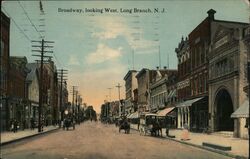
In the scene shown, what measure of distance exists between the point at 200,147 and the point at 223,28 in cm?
1483

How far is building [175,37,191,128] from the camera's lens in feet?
174

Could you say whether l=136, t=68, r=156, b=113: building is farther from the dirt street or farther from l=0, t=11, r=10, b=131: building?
the dirt street

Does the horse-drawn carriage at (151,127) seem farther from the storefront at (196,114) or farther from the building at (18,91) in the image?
the building at (18,91)

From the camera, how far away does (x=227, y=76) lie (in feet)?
122

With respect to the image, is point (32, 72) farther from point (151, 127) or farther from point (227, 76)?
point (227, 76)

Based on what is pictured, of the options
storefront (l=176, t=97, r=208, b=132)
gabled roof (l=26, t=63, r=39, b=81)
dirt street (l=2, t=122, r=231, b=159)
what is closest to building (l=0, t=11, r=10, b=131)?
gabled roof (l=26, t=63, r=39, b=81)

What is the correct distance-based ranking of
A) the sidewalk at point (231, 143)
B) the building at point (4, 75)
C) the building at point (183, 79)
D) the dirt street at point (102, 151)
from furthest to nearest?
the building at point (183, 79) < the building at point (4, 75) < the sidewalk at point (231, 143) < the dirt street at point (102, 151)

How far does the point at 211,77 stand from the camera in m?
42.4

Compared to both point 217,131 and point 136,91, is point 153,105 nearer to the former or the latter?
point 136,91

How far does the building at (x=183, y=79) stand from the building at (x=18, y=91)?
18724 mm

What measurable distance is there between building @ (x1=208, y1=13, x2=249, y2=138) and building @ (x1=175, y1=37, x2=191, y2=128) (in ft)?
30.9

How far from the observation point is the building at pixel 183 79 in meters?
53.2

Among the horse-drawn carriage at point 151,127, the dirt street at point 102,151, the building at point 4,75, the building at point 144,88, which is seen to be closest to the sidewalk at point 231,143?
the dirt street at point 102,151

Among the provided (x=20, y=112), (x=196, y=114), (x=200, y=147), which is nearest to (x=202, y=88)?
(x=196, y=114)
